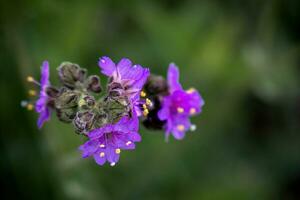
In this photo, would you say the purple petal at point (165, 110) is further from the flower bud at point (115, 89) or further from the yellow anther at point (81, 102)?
the yellow anther at point (81, 102)

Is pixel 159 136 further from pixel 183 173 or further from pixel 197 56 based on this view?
pixel 197 56

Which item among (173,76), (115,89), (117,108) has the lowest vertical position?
(117,108)

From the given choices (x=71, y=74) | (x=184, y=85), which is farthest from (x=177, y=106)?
(x=184, y=85)

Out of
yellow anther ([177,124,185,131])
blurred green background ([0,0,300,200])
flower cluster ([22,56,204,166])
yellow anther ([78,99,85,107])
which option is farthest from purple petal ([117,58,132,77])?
blurred green background ([0,0,300,200])

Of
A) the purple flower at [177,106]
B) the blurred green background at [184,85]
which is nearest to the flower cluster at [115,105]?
the purple flower at [177,106]

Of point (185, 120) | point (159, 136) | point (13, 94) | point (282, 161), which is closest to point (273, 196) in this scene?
point (282, 161)

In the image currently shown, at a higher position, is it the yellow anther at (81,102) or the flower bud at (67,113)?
the yellow anther at (81,102)

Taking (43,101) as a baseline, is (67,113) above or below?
below

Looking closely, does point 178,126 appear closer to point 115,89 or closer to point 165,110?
point 165,110
